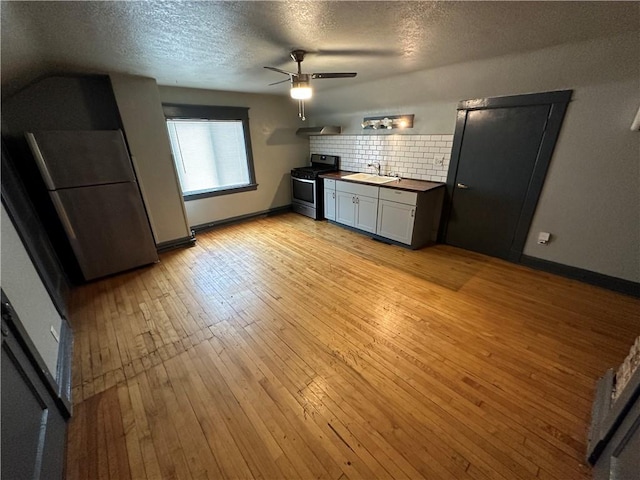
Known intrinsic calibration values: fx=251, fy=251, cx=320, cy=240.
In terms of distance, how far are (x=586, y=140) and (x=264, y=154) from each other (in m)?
4.41

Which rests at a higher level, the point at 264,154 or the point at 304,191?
the point at 264,154

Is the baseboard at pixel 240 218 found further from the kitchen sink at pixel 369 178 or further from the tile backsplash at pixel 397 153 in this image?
the kitchen sink at pixel 369 178

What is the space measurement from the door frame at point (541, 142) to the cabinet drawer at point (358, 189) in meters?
1.01

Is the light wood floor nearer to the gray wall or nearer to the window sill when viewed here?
the gray wall

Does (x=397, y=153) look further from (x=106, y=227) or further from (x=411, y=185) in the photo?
(x=106, y=227)

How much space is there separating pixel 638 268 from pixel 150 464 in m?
4.22

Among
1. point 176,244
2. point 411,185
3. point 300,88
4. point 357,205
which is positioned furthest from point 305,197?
point 300,88

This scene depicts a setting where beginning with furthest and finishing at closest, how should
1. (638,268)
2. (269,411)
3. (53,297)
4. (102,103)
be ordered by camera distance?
(102,103)
(638,268)
(53,297)
(269,411)

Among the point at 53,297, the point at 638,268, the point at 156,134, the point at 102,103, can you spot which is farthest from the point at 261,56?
the point at 638,268

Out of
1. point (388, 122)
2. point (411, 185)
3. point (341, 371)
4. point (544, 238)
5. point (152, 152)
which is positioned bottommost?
point (341, 371)

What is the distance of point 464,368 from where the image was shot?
5.94 feet

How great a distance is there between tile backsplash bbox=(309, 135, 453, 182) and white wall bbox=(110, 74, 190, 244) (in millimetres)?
2894

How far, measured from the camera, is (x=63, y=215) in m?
2.67

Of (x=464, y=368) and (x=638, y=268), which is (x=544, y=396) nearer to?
(x=464, y=368)
